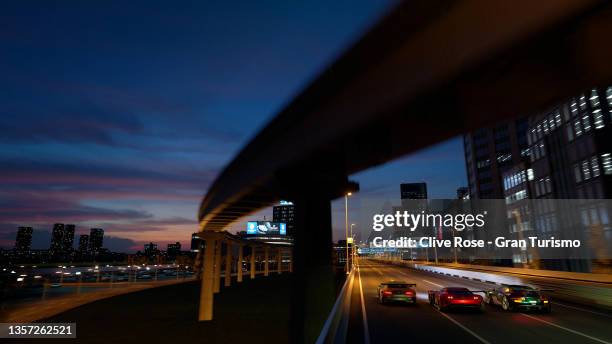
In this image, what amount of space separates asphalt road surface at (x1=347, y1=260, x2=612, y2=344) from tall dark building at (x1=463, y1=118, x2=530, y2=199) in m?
92.7

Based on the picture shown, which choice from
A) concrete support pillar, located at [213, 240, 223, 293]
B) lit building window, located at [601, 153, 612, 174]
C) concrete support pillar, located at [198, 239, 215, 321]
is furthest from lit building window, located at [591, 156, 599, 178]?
concrete support pillar, located at [198, 239, 215, 321]

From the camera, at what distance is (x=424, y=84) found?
259 inches

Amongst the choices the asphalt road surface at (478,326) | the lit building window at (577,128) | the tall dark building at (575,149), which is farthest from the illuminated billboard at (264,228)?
the asphalt road surface at (478,326)

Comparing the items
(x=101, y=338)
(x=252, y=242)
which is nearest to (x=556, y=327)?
(x=101, y=338)

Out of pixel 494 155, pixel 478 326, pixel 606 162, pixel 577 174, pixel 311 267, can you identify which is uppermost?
pixel 494 155

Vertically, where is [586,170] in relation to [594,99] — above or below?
below

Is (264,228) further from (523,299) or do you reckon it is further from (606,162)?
(523,299)

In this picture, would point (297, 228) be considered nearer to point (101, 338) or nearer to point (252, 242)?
point (101, 338)

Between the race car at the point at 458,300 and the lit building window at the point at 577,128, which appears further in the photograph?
the lit building window at the point at 577,128

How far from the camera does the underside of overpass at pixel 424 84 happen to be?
204 inches

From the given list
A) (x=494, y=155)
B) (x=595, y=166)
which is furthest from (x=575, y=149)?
(x=494, y=155)

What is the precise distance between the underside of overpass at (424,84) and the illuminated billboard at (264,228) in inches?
4021

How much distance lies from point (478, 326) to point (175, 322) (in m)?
13.6

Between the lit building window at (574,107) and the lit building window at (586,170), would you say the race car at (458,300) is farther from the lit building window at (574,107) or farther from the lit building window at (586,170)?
the lit building window at (574,107)
